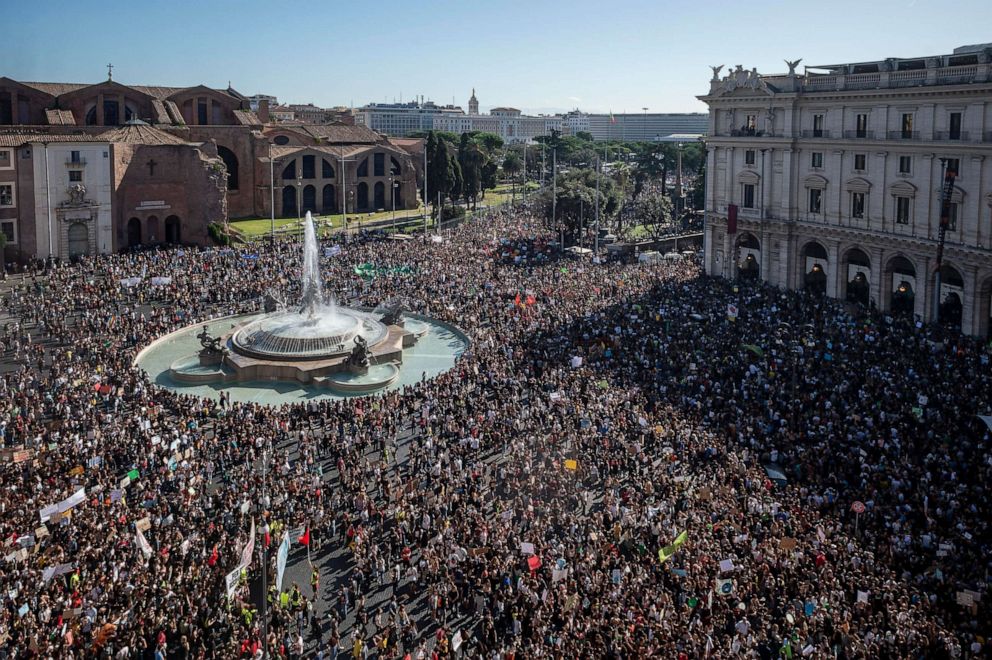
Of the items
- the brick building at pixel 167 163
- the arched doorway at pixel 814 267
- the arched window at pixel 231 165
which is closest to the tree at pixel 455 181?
the brick building at pixel 167 163

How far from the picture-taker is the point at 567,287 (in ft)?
182

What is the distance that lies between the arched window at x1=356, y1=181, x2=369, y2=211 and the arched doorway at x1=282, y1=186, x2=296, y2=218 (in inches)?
333

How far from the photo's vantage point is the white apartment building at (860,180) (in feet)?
152

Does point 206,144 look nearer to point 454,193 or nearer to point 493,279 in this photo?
point 454,193

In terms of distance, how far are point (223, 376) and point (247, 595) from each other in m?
21.4

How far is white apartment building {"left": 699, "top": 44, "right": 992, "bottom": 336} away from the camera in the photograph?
46.3 m

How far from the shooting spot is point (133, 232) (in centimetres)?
7350

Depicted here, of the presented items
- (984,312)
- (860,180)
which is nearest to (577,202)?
(860,180)

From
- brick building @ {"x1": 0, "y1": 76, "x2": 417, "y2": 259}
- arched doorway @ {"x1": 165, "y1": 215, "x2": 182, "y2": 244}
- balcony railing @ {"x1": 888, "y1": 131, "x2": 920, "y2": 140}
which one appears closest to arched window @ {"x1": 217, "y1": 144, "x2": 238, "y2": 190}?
brick building @ {"x1": 0, "y1": 76, "x2": 417, "y2": 259}

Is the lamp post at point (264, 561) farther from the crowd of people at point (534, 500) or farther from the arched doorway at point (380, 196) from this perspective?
the arched doorway at point (380, 196)

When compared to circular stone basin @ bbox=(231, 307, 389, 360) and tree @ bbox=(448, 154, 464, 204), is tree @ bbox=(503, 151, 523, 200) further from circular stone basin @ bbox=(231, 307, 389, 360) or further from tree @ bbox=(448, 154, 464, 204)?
circular stone basin @ bbox=(231, 307, 389, 360)

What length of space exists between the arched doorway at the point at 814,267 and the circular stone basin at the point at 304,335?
94.0 ft

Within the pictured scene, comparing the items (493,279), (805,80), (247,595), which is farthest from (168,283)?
(805,80)

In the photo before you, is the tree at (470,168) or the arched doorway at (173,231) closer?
the arched doorway at (173,231)
